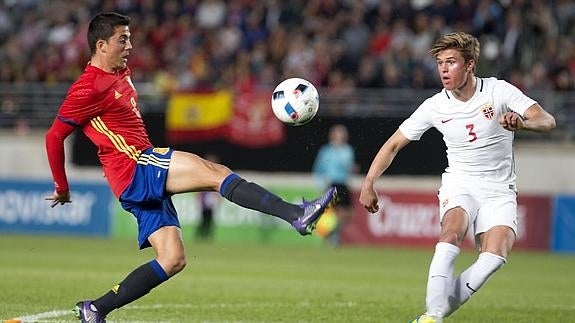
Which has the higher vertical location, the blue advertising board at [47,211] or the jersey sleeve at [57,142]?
the jersey sleeve at [57,142]

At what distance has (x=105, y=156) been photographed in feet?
28.8

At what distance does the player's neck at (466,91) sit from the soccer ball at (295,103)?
1.14 m

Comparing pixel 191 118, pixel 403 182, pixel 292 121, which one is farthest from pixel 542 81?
pixel 292 121

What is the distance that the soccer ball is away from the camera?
9.31 m

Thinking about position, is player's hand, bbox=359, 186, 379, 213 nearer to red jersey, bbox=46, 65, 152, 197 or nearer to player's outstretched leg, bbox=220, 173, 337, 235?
player's outstretched leg, bbox=220, 173, 337, 235

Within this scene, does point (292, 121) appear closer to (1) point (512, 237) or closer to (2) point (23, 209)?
(1) point (512, 237)

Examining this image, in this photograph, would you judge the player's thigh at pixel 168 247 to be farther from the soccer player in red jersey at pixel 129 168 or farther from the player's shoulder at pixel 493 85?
the player's shoulder at pixel 493 85

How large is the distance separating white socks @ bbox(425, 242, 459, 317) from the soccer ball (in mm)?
1597

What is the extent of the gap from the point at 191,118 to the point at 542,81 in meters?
7.19

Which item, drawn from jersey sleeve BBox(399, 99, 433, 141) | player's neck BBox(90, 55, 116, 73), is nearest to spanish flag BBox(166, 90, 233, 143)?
jersey sleeve BBox(399, 99, 433, 141)

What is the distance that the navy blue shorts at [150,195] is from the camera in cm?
852

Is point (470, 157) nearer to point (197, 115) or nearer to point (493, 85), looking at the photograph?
point (493, 85)

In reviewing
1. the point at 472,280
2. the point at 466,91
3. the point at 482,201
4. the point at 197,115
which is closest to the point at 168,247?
the point at 472,280

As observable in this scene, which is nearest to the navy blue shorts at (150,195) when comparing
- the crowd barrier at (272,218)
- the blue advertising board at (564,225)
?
the crowd barrier at (272,218)
